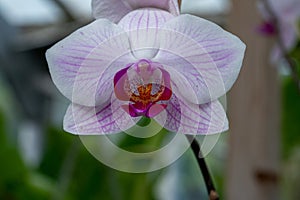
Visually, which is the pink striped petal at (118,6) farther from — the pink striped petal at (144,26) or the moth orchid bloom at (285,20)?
the moth orchid bloom at (285,20)

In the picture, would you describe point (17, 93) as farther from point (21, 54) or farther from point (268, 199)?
point (268, 199)

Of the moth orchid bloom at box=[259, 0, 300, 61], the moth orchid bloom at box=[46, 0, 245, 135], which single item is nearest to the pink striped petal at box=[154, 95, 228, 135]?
the moth orchid bloom at box=[46, 0, 245, 135]

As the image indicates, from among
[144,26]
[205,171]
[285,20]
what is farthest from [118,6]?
[285,20]

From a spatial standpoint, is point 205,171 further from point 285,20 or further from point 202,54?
point 285,20

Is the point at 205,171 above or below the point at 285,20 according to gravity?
above

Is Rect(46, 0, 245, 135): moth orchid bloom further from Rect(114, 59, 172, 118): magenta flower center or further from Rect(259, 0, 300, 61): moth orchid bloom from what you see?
Rect(259, 0, 300, 61): moth orchid bloom

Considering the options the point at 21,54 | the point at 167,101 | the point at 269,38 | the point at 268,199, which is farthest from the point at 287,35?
the point at 21,54

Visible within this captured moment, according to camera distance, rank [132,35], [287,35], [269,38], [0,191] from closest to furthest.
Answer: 1. [132,35]
2. [287,35]
3. [269,38]
4. [0,191]
